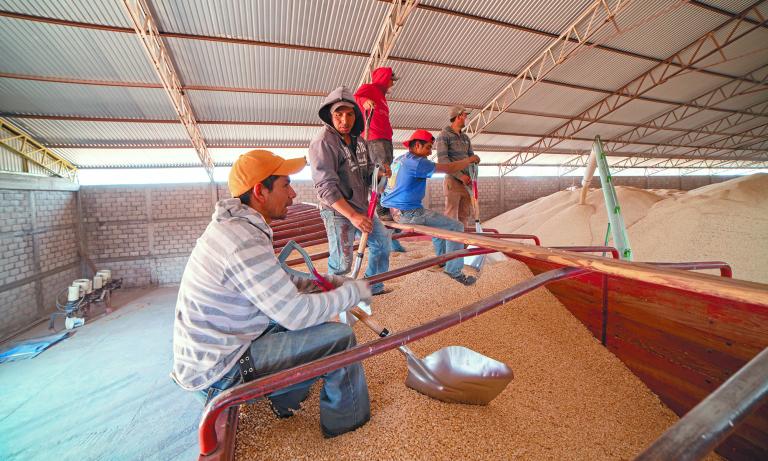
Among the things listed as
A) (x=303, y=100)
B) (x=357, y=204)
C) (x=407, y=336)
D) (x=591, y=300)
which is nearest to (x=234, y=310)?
(x=407, y=336)

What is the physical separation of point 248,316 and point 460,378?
104cm

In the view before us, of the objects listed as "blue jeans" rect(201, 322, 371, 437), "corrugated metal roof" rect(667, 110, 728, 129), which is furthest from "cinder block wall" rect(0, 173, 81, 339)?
"corrugated metal roof" rect(667, 110, 728, 129)

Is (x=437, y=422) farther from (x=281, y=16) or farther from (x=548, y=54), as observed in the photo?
(x=548, y=54)

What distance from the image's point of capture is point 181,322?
3.77 feet

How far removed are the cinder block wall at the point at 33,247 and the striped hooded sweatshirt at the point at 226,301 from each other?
398 inches

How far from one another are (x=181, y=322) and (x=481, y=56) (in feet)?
28.7

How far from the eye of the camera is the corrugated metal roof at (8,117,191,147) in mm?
8023

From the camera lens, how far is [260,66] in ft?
22.5

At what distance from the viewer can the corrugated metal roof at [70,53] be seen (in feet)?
17.5

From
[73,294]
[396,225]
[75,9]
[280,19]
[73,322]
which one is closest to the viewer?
[396,225]

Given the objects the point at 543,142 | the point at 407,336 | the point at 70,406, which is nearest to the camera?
the point at 407,336

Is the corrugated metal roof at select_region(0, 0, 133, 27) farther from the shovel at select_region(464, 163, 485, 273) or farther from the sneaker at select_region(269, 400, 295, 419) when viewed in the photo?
the sneaker at select_region(269, 400, 295, 419)

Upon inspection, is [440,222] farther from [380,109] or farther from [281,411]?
[281,411]

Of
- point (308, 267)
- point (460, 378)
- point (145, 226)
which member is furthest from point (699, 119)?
point (145, 226)
